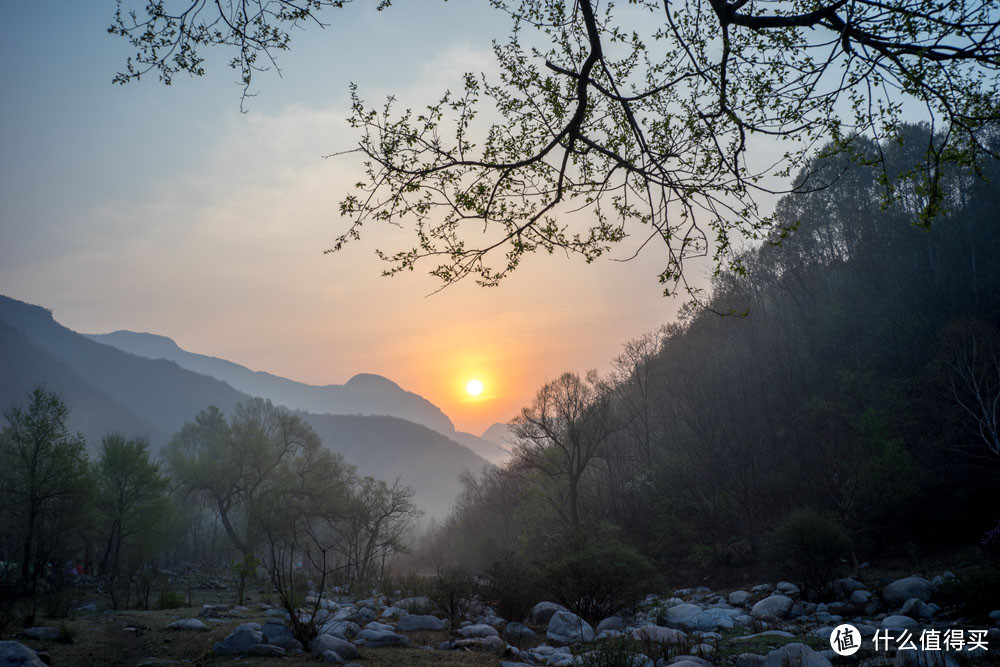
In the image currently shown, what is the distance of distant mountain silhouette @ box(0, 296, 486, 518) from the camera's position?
343 feet

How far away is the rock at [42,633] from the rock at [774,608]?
12.7m

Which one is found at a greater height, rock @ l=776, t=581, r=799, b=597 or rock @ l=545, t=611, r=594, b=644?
rock @ l=545, t=611, r=594, b=644

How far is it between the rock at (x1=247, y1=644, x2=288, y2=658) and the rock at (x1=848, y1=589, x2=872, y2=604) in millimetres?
11534

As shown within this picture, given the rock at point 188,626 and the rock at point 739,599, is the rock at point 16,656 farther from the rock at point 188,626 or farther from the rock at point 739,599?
the rock at point 739,599

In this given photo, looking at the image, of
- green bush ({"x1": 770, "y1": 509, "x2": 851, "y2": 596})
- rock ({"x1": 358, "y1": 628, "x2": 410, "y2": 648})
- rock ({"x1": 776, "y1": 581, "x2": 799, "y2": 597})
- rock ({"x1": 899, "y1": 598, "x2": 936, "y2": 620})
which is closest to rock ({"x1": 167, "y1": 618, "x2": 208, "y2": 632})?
rock ({"x1": 358, "y1": 628, "x2": 410, "y2": 648})

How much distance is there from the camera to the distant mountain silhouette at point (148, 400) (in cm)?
10462

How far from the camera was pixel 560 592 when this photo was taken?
10867mm

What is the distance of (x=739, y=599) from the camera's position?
46.4ft

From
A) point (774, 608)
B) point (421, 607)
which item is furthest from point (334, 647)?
point (774, 608)

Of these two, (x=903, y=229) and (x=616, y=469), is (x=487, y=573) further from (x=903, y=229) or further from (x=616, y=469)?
(x=903, y=229)

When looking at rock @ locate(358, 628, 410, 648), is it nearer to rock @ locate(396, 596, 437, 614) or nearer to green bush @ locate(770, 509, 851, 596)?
rock @ locate(396, 596, 437, 614)

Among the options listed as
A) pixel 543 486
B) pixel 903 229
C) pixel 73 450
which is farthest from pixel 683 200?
pixel 903 229

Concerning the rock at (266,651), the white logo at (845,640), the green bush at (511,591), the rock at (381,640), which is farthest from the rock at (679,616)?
the rock at (266,651)

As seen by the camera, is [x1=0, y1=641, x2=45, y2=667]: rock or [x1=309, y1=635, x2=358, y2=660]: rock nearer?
[x1=0, y1=641, x2=45, y2=667]: rock
